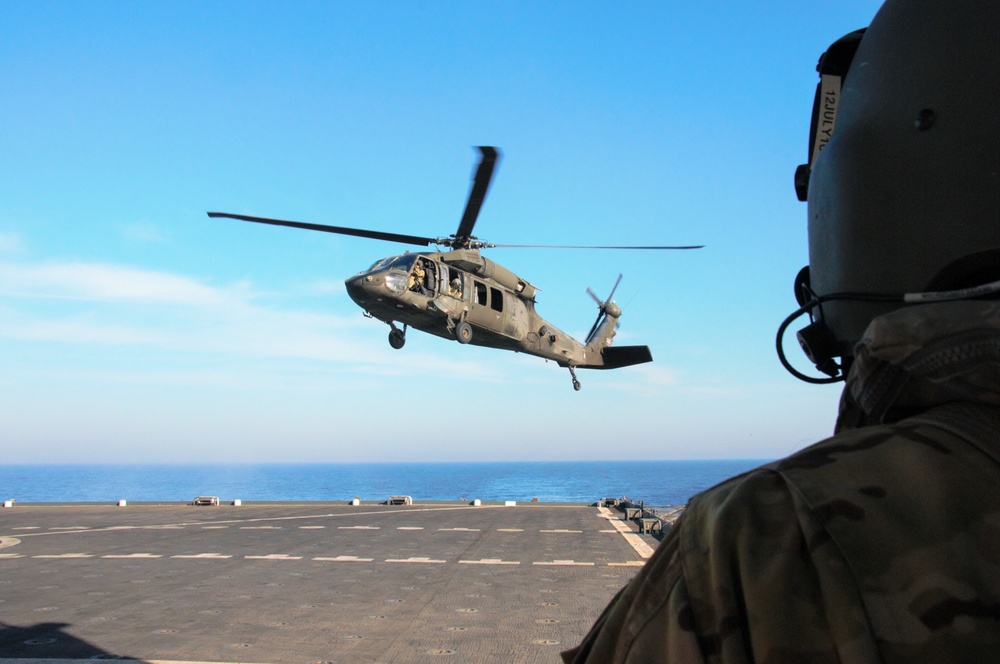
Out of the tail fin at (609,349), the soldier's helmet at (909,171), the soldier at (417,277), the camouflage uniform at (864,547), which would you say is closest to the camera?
the camouflage uniform at (864,547)

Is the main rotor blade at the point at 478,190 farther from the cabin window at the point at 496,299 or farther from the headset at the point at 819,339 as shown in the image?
the headset at the point at 819,339

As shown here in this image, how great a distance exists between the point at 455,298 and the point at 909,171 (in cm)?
1555

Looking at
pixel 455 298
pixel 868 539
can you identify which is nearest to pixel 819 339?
pixel 868 539

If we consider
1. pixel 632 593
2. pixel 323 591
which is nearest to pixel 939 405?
pixel 632 593

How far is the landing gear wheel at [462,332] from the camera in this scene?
56.4ft

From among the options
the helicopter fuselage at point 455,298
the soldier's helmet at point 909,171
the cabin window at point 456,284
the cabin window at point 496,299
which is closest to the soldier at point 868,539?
the soldier's helmet at point 909,171

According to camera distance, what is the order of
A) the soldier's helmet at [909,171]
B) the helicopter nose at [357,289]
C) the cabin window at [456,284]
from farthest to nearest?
the cabin window at [456,284] < the helicopter nose at [357,289] < the soldier's helmet at [909,171]

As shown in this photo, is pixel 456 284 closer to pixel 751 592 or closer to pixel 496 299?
pixel 496 299

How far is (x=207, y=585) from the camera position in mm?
10547

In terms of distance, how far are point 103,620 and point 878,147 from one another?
9373 mm

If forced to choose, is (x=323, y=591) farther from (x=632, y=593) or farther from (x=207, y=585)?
(x=632, y=593)

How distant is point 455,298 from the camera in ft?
55.9

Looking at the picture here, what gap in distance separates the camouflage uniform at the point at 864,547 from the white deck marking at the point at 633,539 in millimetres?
11938

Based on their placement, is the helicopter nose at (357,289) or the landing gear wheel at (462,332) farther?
the landing gear wheel at (462,332)
